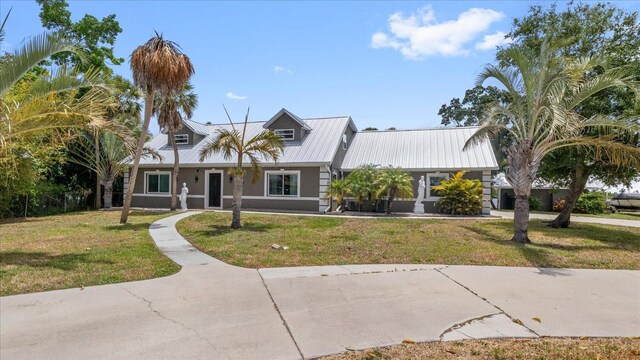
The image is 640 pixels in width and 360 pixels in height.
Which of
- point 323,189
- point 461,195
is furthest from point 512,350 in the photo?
point 323,189

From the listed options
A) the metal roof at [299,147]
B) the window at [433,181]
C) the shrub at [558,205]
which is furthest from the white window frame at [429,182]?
the shrub at [558,205]

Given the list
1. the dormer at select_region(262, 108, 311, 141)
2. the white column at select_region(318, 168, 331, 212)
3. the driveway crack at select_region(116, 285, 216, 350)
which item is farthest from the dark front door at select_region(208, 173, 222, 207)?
the driveway crack at select_region(116, 285, 216, 350)

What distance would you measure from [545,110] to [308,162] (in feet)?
38.2

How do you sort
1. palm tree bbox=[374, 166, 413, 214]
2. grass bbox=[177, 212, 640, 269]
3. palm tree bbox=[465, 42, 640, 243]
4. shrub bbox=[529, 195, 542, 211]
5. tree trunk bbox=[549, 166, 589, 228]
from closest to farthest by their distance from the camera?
grass bbox=[177, 212, 640, 269] < palm tree bbox=[465, 42, 640, 243] < tree trunk bbox=[549, 166, 589, 228] < palm tree bbox=[374, 166, 413, 214] < shrub bbox=[529, 195, 542, 211]

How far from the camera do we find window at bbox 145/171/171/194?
23.4m

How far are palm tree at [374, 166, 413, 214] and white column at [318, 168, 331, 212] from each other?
9.13 feet

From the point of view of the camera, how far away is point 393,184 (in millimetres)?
18000

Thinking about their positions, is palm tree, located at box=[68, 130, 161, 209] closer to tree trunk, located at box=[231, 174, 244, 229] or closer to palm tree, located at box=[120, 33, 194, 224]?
palm tree, located at box=[120, 33, 194, 224]

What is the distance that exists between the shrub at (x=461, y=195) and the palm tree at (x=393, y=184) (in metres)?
1.95

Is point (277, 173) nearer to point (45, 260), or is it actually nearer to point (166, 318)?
point (45, 260)

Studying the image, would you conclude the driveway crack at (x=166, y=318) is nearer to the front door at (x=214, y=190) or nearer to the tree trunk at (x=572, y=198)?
the tree trunk at (x=572, y=198)

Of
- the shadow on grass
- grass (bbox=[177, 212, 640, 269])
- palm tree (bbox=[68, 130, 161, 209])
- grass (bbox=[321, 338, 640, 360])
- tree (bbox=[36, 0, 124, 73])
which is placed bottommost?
grass (bbox=[321, 338, 640, 360])

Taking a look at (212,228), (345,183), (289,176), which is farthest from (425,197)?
(212,228)

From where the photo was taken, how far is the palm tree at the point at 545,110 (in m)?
10.1
